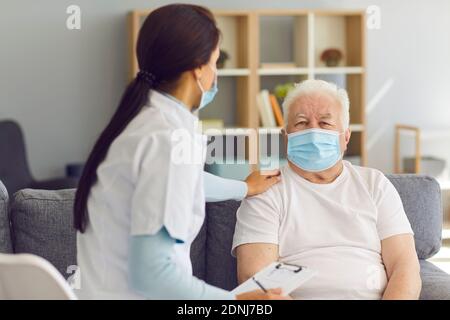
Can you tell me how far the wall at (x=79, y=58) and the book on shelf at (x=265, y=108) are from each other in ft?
2.00

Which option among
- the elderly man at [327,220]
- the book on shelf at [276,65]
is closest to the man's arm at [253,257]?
the elderly man at [327,220]

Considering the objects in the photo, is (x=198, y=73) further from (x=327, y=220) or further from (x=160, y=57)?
(x=327, y=220)

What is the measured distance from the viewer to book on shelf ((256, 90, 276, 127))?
4.84 m

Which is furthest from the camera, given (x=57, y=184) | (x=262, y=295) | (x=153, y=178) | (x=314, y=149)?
(x=57, y=184)

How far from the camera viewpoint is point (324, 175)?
2.22 meters

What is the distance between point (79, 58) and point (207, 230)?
9.33 ft

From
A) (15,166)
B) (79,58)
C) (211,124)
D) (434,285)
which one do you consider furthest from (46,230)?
(79,58)

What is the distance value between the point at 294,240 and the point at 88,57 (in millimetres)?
3094

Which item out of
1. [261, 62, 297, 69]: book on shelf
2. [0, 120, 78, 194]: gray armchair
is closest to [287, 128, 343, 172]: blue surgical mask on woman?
[0, 120, 78, 194]: gray armchair

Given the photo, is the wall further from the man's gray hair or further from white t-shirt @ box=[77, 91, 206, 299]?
white t-shirt @ box=[77, 91, 206, 299]

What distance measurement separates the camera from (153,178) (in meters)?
1.44

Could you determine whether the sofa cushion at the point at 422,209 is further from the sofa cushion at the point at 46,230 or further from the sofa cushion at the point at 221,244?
the sofa cushion at the point at 46,230
